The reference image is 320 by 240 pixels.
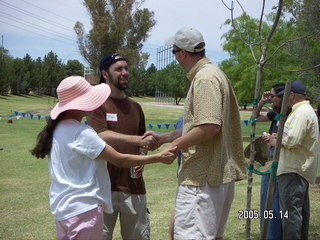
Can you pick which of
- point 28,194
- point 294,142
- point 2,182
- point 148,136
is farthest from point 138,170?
point 2,182

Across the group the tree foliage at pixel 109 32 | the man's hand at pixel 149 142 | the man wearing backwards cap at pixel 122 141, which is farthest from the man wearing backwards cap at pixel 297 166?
the tree foliage at pixel 109 32

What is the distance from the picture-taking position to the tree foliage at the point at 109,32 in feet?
126

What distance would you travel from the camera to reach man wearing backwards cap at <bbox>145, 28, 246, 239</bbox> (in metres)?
2.74

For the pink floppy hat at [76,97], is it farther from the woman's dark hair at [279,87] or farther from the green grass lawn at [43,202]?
the green grass lawn at [43,202]

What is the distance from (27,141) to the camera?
19016 mm

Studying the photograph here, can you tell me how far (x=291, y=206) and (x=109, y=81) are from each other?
2.25 metres

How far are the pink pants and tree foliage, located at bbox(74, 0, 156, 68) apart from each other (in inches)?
1428

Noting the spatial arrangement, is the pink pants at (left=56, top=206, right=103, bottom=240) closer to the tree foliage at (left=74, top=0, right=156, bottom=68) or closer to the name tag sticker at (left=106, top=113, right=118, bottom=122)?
the name tag sticker at (left=106, top=113, right=118, bottom=122)

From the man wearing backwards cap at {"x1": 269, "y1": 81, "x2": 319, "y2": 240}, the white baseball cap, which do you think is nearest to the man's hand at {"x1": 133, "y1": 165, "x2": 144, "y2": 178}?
the white baseball cap

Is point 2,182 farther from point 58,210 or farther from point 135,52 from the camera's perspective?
point 135,52

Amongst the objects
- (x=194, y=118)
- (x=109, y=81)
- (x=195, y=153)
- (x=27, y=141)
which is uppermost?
(x=109, y=81)

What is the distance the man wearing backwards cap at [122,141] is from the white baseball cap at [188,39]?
101cm

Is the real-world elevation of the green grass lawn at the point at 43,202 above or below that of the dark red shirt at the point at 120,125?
below

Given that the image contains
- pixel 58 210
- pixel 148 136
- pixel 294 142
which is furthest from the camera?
pixel 294 142
